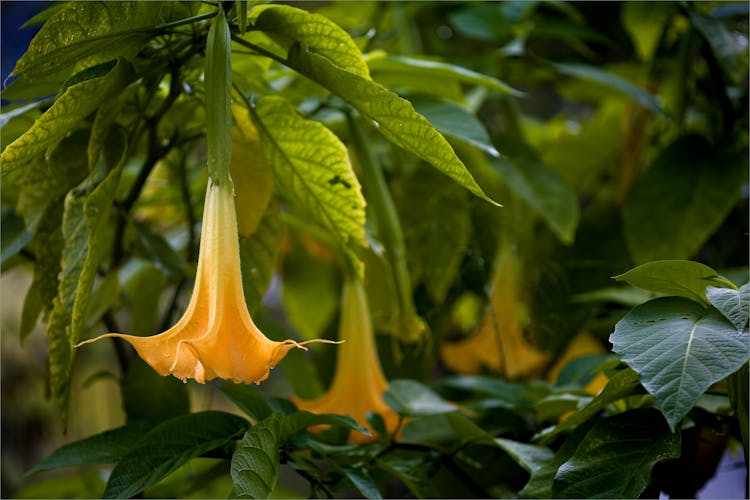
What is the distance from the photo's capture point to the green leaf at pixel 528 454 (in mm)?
390

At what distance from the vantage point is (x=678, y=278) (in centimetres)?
34

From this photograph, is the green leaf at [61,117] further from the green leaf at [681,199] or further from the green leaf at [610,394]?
the green leaf at [681,199]

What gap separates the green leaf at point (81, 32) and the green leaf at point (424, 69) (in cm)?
Answer: 18

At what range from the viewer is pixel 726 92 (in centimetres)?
62

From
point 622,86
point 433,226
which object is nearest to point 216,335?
point 433,226

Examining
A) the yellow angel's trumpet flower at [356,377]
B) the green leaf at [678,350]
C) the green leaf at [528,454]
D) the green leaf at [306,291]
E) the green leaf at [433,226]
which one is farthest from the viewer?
Result: the green leaf at [306,291]

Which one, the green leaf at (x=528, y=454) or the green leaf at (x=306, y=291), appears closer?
the green leaf at (x=528, y=454)

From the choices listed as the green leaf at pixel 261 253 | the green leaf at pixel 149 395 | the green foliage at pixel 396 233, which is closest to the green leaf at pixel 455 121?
the green foliage at pixel 396 233

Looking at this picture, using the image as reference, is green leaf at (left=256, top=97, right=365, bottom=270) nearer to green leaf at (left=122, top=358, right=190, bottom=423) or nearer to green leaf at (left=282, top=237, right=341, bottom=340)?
green leaf at (left=122, top=358, right=190, bottom=423)

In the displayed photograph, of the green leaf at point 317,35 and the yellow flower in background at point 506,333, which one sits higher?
the green leaf at point 317,35

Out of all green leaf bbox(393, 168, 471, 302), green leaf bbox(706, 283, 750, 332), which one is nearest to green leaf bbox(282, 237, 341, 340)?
green leaf bbox(393, 168, 471, 302)

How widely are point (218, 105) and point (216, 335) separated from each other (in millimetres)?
98

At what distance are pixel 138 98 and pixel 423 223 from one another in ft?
0.90

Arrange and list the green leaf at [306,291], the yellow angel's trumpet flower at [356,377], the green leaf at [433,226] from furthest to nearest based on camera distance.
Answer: the green leaf at [306,291] < the green leaf at [433,226] < the yellow angel's trumpet flower at [356,377]
